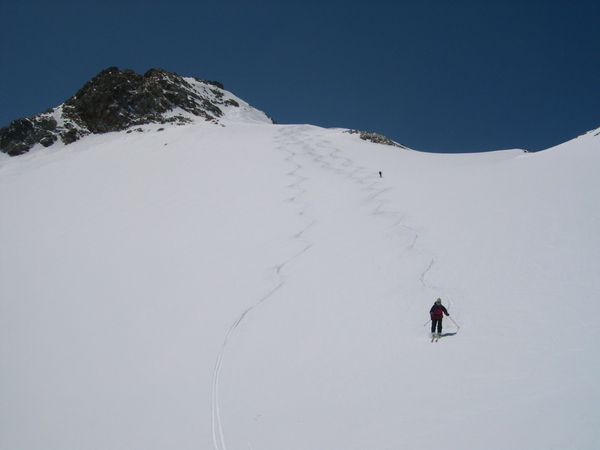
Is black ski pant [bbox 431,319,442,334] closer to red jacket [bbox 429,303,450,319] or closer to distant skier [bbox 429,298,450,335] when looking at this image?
Answer: distant skier [bbox 429,298,450,335]

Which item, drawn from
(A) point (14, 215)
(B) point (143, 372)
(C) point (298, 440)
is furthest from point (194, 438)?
(A) point (14, 215)

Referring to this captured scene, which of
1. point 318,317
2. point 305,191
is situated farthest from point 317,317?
point 305,191

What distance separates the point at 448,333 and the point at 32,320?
11.7 m

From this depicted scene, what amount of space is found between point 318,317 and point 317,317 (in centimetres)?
3

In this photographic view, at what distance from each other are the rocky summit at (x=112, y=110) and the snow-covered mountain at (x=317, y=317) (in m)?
29.0

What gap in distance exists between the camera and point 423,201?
53.8 feet

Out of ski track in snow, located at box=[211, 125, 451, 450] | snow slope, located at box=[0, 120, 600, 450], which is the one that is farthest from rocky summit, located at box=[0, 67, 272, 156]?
snow slope, located at box=[0, 120, 600, 450]

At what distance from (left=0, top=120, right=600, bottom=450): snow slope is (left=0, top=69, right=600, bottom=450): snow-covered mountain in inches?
2.1

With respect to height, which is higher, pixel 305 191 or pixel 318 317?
pixel 305 191

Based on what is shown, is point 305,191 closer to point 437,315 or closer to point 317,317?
point 317,317

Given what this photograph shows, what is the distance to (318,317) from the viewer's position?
30.1 feet

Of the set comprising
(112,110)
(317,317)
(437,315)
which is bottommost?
(317,317)

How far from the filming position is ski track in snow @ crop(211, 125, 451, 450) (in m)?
7.14

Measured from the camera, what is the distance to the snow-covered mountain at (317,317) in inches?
215
